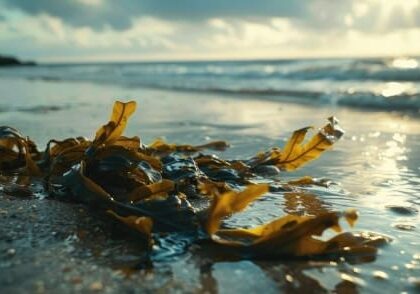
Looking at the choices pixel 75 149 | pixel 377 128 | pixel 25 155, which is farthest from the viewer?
pixel 377 128

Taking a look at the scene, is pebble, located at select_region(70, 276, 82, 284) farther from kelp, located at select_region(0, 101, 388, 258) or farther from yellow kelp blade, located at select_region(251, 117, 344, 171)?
yellow kelp blade, located at select_region(251, 117, 344, 171)

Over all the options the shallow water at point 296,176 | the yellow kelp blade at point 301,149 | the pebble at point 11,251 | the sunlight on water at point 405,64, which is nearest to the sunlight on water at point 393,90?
the shallow water at point 296,176

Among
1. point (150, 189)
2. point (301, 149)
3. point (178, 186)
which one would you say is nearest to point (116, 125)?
point (178, 186)

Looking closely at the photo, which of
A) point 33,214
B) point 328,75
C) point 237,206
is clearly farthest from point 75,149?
point 328,75

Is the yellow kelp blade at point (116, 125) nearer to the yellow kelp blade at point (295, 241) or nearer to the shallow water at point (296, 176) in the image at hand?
the shallow water at point (296, 176)

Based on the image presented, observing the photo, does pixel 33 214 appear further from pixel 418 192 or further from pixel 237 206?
pixel 418 192

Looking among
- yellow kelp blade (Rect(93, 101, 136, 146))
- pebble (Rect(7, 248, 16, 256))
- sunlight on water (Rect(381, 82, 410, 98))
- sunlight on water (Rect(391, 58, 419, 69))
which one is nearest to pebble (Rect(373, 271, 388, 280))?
pebble (Rect(7, 248, 16, 256))

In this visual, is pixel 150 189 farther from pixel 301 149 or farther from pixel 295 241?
pixel 301 149
